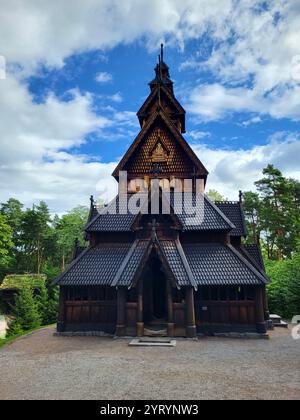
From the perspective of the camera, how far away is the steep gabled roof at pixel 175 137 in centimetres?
1825

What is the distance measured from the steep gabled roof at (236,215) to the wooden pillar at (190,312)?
5.34m

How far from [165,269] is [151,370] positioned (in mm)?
5092

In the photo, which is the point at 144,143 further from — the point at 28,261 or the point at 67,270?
the point at 28,261

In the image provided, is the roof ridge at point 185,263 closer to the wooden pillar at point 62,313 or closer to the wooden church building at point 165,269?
the wooden church building at point 165,269

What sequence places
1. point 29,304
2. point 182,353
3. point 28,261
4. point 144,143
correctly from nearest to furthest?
1. point 182,353
2. point 144,143
3. point 29,304
4. point 28,261

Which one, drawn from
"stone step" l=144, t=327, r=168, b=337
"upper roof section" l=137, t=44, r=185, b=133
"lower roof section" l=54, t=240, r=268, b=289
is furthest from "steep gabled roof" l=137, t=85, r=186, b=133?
"stone step" l=144, t=327, r=168, b=337

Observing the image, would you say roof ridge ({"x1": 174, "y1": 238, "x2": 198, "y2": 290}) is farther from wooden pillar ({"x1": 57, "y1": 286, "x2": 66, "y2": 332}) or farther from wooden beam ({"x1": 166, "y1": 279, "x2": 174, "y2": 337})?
wooden pillar ({"x1": 57, "y1": 286, "x2": 66, "y2": 332})

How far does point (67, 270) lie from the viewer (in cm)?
1493

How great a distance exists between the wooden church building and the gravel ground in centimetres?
136

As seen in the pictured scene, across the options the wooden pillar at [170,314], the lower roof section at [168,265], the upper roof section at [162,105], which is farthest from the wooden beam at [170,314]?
the upper roof section at [162,105]

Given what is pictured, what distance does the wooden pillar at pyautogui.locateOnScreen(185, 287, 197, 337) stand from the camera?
13.2 m
